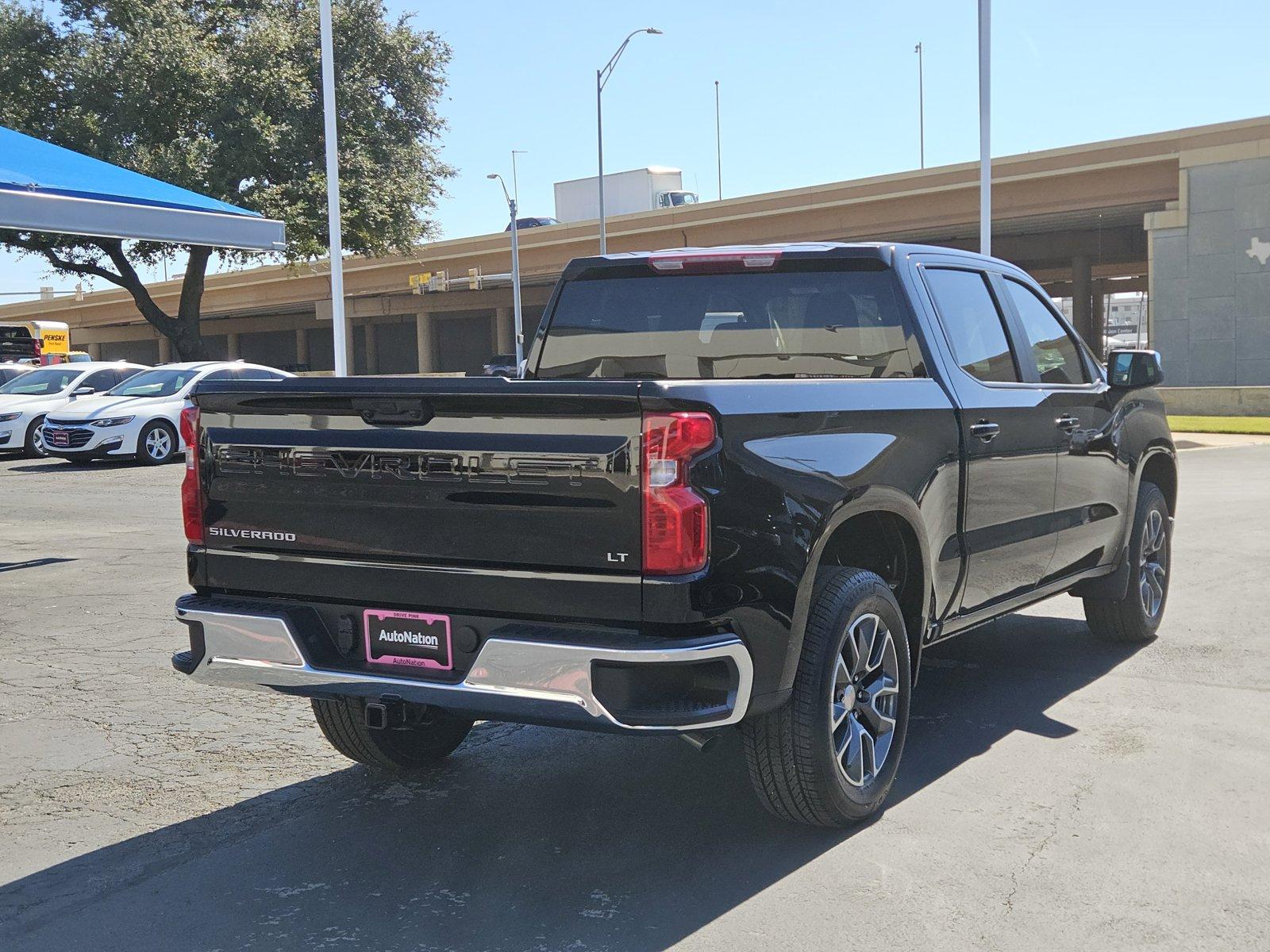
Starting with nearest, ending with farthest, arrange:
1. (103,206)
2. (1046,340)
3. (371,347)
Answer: (1046,340)
(103,206)
(371,347)

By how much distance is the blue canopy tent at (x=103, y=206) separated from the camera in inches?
380

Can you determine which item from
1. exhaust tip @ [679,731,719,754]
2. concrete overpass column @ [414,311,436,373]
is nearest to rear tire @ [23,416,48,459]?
exhaust tip @ [679,731,719,754]

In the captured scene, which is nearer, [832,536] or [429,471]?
[429,471]

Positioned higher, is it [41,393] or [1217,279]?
[1217,279]

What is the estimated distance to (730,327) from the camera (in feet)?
19.0

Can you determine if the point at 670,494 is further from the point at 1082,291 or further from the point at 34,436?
the point at 1082,291

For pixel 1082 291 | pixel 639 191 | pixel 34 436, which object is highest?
pixel 639 191

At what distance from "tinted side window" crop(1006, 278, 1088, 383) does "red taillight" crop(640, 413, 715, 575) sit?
2.98 metres

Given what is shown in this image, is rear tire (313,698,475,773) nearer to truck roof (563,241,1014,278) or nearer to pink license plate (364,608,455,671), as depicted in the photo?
pink license plate (364,608,455,671)

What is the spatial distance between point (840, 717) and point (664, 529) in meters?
1.12

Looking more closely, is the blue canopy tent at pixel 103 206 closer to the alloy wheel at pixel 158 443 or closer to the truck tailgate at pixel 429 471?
the truck tailgate at pixel 429 471

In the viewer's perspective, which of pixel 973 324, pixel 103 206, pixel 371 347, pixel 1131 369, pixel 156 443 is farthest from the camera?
pixel 371 347

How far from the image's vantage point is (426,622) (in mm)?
4133

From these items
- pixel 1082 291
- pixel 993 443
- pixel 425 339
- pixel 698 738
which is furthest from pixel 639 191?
pixel 698 738
